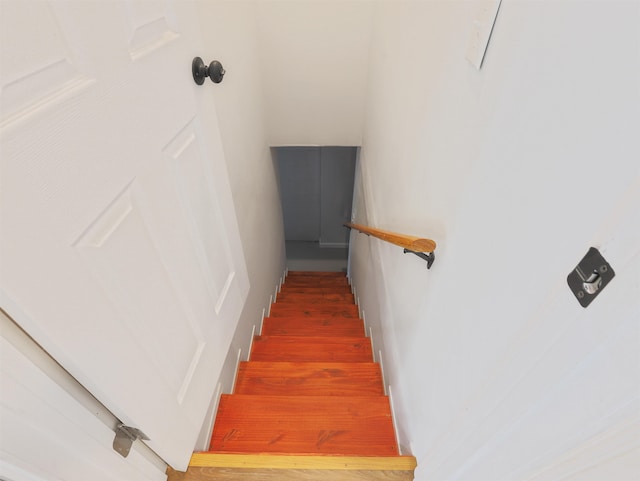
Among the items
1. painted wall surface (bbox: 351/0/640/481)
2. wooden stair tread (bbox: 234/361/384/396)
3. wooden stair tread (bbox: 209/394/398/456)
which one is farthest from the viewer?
wooden stair tread (bbox: 234/361/384/396)

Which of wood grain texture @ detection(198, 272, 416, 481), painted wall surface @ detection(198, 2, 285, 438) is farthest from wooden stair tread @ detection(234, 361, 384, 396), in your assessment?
painted wall surface @ detection(198, 2, 285, 438)

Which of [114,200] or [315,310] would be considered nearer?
[114,200]

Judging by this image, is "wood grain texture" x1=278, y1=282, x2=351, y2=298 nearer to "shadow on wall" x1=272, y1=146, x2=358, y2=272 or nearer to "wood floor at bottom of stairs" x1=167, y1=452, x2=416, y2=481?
"shadow on wall" x1=272, y1=146, x2=358, y2=272

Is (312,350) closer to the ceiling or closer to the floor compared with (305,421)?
closer to the floor

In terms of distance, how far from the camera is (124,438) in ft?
2.67

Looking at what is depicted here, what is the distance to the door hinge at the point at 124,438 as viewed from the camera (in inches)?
→ 31.4

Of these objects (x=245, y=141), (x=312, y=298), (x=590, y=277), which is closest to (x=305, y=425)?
(x=590, y=277)

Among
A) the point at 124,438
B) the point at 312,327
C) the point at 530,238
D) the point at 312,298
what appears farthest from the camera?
the point at 312,298

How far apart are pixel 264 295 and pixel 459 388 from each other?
2147mm

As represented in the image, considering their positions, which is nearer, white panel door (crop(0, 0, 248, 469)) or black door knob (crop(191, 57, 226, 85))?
white panel door (crop(0, 0, 248, 469))

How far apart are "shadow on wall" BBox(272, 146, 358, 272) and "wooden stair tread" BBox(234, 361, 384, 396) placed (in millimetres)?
2422

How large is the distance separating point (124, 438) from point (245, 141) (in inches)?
60.4

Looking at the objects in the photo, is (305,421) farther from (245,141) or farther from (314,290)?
(314,290)

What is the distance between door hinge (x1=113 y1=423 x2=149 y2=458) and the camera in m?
0.80
